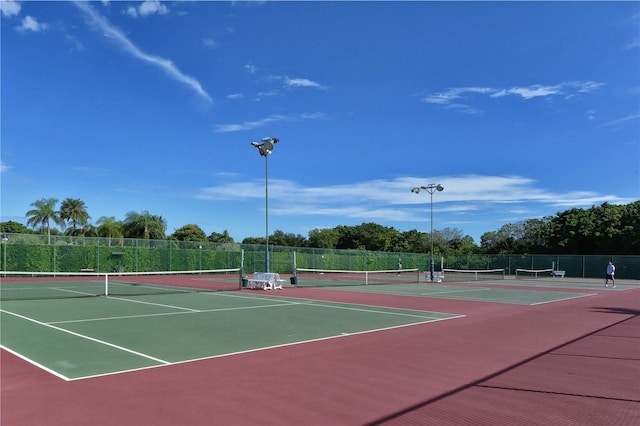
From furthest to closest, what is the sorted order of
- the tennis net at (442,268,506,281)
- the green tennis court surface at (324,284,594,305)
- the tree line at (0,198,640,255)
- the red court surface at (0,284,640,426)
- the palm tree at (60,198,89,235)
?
the palm tree at (60,198,89,235) < the tree line at (0,198,640,255) < the tennis net at (442,268,506,281) < the green tennis court surface at (324,284,594,305) < the red court surface at (0,284,640,426)

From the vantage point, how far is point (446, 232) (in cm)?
9138

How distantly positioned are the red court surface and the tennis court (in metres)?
0.56

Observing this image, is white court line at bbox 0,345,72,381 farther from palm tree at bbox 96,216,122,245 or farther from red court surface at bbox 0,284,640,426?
palm tree at bbox 96,216,122,245

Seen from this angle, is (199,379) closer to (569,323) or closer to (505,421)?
(505,421)

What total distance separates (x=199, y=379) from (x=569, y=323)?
33.7 ft

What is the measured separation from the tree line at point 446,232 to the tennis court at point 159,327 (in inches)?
1048

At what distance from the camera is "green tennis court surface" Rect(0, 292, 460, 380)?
7422 millimetres

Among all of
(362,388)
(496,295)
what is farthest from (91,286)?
(362,388)

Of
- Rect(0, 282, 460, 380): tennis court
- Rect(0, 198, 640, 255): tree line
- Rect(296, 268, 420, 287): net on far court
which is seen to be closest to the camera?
Rect(0, 282, 460, 380): tennis court

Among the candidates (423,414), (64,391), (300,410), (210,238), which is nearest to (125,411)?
(64,391)

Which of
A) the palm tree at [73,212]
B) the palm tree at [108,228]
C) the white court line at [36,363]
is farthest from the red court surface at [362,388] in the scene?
the palm tree at [73,212]

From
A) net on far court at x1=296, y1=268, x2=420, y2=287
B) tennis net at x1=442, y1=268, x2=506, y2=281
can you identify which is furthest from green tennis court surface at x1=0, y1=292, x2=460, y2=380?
tennis net at x1=442, y1=268, x2=506, y2=281

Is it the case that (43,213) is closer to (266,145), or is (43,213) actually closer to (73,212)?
(73,212)

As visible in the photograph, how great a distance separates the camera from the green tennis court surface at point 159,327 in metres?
7.42
